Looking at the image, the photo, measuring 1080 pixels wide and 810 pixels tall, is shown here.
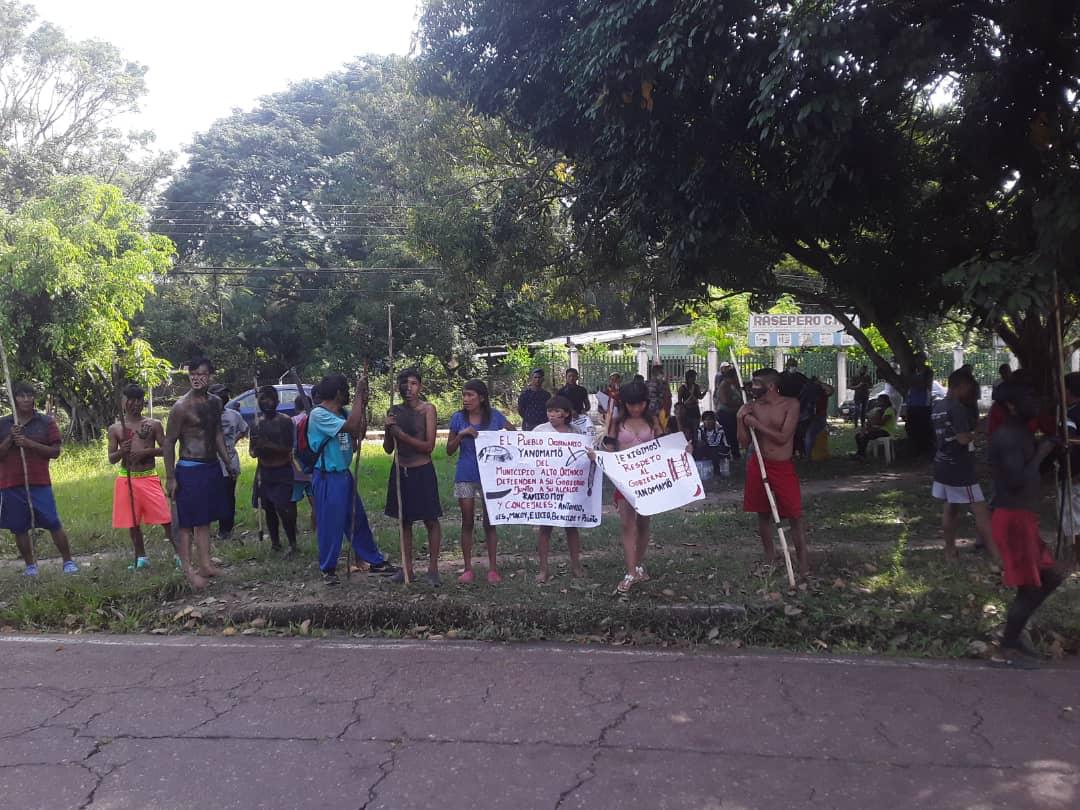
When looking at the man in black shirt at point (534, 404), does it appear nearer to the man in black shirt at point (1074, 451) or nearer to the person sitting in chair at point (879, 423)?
the person sitting in chair at point (879, 423)

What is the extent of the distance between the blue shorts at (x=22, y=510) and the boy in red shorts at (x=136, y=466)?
598mm

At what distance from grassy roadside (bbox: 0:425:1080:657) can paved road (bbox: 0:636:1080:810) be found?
1.42ft

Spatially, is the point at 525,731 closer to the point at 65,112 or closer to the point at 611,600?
the point at 611,600

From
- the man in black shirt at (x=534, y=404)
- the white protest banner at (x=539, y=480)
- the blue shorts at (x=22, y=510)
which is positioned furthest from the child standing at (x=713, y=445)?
the blue shorts at (x=22, y=510)

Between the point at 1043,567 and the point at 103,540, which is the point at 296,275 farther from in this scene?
the point at 1043,567

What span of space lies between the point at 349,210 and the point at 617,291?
14706mm

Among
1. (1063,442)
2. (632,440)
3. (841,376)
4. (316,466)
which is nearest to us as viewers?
(1063,442)

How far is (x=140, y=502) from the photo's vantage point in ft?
26.3

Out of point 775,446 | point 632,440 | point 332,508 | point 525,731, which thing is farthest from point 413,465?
point 525,731

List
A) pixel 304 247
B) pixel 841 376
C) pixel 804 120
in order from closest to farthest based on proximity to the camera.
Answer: pixel 804 120 < pixel 841 376 < pixel 304 247

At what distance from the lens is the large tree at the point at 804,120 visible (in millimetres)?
7594

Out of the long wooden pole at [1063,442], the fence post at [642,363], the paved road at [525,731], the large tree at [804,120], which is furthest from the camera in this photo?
the fence post at [642,363]

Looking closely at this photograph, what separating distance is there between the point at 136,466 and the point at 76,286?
35.5 feet

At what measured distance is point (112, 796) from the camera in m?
3.92
